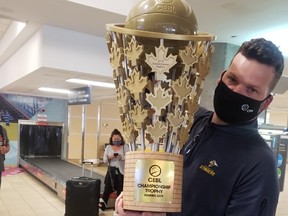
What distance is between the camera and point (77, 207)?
503cm

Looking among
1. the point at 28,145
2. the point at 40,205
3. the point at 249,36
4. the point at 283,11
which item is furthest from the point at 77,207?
the point at 28,145

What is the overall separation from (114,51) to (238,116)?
0.55 metres

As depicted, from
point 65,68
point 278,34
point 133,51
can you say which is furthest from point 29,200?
point 133,51

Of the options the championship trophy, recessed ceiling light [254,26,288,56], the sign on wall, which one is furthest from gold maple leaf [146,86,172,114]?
the sign on wall

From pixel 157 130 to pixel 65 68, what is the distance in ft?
14.1

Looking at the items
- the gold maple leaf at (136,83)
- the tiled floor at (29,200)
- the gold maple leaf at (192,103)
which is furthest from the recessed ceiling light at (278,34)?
the tiled floor at (29,200)

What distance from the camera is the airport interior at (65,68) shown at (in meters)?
2.62

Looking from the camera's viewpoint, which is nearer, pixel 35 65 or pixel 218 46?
pixel 218 46

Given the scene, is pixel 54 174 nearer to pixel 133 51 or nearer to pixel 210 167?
pixel 210 167

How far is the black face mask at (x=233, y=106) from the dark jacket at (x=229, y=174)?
37 mm

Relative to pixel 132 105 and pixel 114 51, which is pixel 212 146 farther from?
pixel 114 51

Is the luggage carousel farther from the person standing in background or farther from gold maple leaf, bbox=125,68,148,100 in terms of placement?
gold maple leaf, bbox=125,68,148,100

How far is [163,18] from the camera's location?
3.00ft

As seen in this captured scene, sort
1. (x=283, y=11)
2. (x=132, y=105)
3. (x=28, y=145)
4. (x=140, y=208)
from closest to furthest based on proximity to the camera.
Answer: (x=140, y=208), (x=132, y=105), (x=283, y=11), (x=28, y=145)
